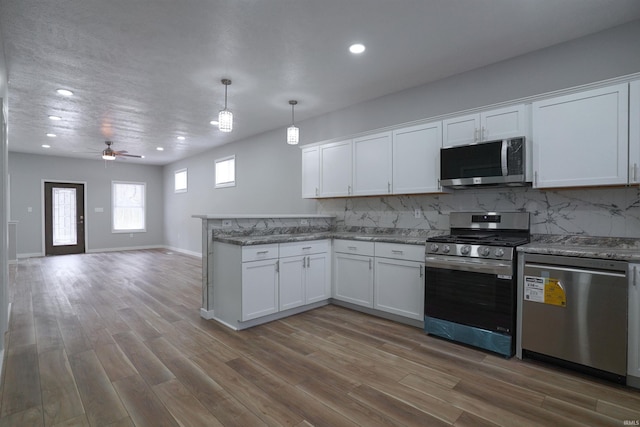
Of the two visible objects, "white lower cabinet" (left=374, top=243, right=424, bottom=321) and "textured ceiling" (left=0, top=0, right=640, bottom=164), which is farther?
"white lower cabinet" (left=374, top=243, right=424, bottom=321)

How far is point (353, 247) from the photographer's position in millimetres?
3879

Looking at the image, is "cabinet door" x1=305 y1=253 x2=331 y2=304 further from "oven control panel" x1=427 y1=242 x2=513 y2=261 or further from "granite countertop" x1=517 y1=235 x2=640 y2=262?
"granite countertop" x1=517 y1=235 x2=640 y2=262

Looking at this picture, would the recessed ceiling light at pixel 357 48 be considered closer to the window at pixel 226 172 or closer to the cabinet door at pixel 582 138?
the cabinet door at pixel 582 138

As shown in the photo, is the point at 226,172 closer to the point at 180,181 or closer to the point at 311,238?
the point at 180,181

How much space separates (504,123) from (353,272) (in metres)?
2.22

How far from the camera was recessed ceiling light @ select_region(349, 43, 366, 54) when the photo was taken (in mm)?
3006

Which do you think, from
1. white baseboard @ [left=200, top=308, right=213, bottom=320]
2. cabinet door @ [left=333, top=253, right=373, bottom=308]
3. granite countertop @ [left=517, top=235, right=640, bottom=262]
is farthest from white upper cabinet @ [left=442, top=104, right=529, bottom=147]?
white baseboard @ [left=200, top=308, right=213, bottom=320]

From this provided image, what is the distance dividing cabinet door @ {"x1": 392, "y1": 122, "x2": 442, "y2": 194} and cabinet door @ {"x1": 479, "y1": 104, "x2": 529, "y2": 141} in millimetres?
441

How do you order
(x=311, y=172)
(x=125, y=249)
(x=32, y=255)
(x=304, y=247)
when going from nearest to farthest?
(x=304, y=247), (x=311, y=172), (x=32, y=255), (x=125, y=249)

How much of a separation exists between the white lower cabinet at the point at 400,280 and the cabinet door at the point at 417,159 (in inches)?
27.8

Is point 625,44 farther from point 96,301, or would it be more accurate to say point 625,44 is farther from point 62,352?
point 96,301

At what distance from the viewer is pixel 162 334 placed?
10.3ft

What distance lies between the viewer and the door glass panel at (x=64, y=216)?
343 inches

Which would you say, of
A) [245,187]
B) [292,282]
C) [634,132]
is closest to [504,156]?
[634,132]
